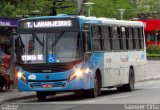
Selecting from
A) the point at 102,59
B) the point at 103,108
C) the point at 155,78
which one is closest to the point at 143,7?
the point at 155,78

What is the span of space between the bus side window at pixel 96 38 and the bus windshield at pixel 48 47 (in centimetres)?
153

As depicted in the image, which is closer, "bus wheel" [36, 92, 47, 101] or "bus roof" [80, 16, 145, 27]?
"bus roof" [80, 16, 145, 27]

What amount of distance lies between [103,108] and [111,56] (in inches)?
287

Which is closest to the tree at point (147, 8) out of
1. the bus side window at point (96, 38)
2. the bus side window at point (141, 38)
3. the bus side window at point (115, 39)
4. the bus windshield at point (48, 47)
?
the bus side window at point (141, 38)

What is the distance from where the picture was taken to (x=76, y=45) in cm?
2077

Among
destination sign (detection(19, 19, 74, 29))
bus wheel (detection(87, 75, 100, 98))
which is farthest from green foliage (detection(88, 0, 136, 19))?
destination sign (detection(19, 19, 74, 29))

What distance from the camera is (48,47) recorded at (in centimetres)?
2077

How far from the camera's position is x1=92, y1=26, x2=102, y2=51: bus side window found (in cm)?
2228

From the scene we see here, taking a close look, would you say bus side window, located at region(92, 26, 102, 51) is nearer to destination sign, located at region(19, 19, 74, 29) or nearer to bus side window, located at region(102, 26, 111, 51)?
bus side window, located at region(102, 26, 111, 51)

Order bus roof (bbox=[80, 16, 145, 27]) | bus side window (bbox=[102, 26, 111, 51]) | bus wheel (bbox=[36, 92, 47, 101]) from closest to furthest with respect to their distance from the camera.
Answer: bus roof (bbox=[80, 16, 145, 27])
bus wheel (bbox=[36, 92, 47, 101])
bus side window (bbox=[102, 26, 111, 51])

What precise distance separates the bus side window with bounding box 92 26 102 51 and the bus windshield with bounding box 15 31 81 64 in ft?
5.01

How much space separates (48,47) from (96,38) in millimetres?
2473

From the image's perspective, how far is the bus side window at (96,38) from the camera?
73.1 ft

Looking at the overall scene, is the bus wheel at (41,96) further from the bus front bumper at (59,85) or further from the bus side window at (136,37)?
the bus side window at (136,37)
